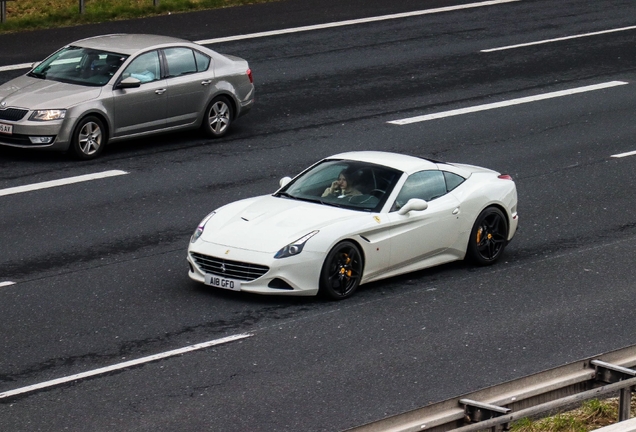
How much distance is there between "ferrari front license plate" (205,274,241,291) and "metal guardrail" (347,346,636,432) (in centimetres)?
442

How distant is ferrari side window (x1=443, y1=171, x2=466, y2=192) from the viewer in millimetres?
13951

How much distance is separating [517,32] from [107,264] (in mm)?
15245

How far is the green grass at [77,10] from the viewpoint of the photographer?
83.5 feet

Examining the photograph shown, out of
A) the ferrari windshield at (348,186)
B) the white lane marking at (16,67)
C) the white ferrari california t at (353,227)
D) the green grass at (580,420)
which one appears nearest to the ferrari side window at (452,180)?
the white ferrari california t at (353,227)

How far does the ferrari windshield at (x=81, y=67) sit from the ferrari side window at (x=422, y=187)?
627cm

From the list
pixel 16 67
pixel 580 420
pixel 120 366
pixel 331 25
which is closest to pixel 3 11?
pixel 16 67

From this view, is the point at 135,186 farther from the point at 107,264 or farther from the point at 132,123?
the point at 107,264

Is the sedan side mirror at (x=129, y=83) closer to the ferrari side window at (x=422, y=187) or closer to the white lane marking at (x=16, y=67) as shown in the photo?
the white lane marking at (x=16, y=67)

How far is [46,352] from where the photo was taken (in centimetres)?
1098

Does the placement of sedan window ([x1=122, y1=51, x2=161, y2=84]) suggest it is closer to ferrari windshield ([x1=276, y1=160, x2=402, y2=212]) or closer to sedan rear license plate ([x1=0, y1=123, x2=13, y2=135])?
sedan rear license plate ([x1=0, y1=123, x2=13, y2=135])

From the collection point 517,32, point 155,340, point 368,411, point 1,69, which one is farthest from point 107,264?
point 517,32

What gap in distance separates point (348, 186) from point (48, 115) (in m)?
5.80

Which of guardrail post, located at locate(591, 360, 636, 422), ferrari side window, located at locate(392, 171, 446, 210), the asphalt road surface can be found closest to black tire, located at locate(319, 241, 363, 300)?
the asphalt road surface

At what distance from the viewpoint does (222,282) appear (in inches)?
489
